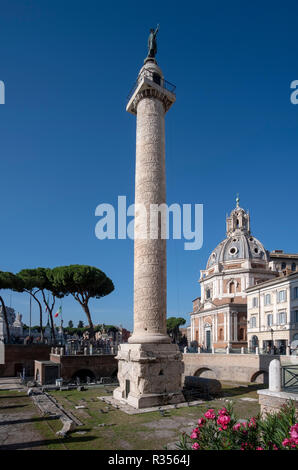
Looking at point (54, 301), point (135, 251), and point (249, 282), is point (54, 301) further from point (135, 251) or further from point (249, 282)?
point (249, 282)

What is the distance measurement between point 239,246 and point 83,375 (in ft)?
126

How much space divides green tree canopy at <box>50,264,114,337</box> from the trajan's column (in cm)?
1813

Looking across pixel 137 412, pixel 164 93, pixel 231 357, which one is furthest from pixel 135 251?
pixel 231 357

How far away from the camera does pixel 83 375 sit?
27422mm

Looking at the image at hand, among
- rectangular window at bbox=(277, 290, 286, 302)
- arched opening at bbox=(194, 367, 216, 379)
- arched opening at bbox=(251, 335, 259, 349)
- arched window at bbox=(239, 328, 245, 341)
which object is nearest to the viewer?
arched opening at bbox=(194, 367, 216, 379)

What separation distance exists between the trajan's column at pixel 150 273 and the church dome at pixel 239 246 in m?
40.5

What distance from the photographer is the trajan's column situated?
17.2m

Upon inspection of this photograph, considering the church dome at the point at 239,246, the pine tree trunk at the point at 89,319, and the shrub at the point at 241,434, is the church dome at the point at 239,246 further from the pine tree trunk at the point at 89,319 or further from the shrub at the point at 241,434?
the shrub at the point at 241,434

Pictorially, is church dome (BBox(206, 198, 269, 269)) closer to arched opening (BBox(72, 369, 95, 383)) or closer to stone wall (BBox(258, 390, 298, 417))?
arched opening (BBox(72, 369, 95, 383))

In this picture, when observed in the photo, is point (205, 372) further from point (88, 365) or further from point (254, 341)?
point (254, 341)

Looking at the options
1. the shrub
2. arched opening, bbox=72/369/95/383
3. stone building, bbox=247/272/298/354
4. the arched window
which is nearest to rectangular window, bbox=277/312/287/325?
stone building, bbox=247/272/298/354

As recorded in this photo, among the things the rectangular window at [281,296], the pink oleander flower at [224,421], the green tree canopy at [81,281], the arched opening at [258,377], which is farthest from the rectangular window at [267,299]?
the pink oleander flower at [224,421]

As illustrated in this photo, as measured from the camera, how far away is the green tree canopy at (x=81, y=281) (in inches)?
1451

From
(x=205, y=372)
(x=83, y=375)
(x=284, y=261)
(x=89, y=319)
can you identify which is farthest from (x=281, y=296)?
(x=284, y=261)
